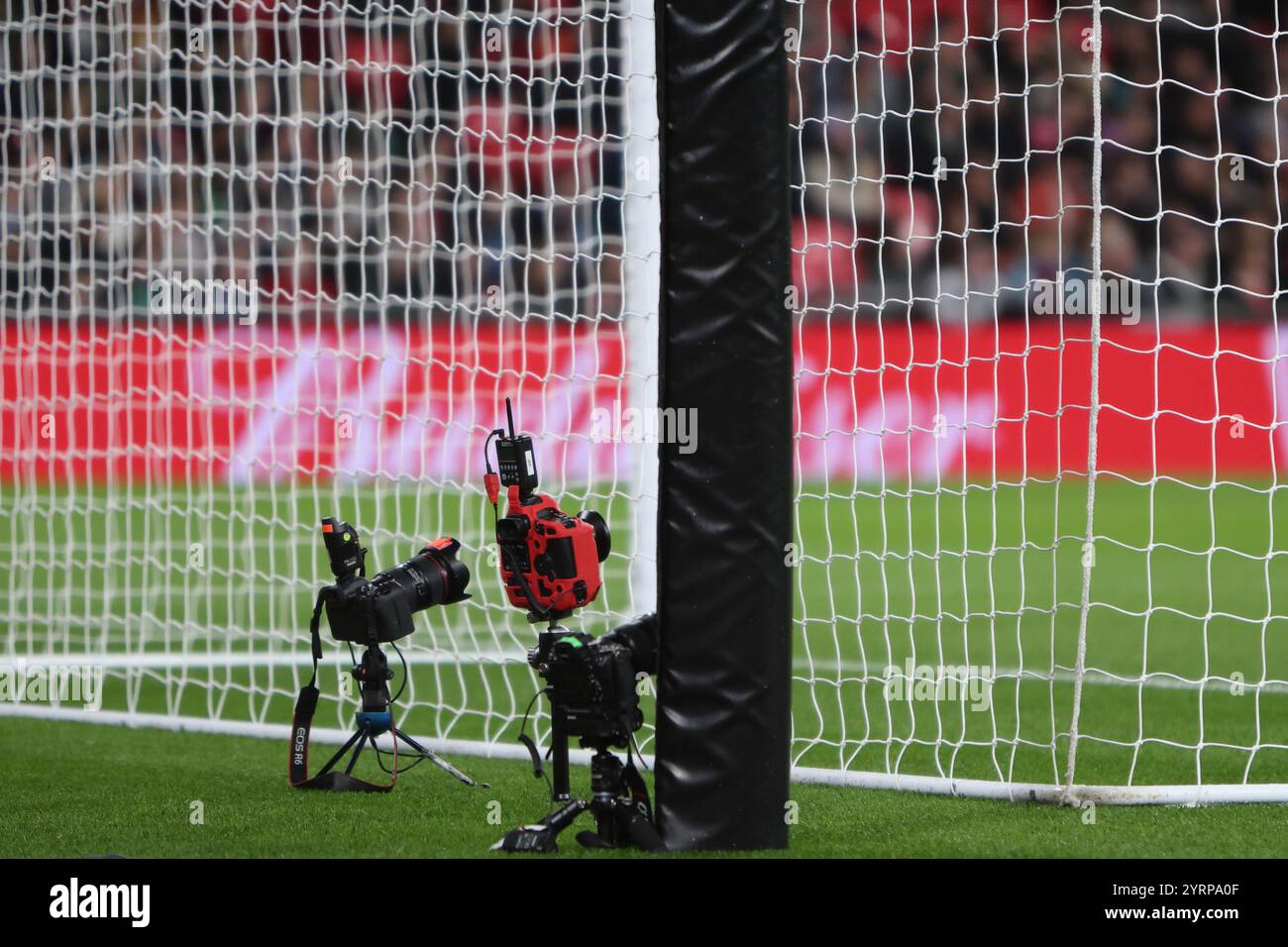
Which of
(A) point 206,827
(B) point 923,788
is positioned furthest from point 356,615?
(B) point 923,788

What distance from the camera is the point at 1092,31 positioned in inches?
178

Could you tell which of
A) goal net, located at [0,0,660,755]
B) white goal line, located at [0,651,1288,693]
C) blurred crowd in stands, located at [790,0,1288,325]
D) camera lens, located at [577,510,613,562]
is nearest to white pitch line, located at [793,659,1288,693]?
white goal line, located at [0,651,1288,693]

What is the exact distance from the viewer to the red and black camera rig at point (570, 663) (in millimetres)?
3928

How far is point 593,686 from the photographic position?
3920 mm

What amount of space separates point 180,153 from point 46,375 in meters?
3.16

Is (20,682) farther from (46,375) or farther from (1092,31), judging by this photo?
(1092,31)

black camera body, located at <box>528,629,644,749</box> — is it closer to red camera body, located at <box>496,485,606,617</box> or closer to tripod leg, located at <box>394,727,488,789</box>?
red camera body, located at <box>496,485,606,617</box>

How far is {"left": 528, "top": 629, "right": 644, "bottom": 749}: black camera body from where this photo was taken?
392cm

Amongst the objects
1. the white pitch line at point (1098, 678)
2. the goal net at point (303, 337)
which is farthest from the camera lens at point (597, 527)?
the white pitch line at point (1098, 678)

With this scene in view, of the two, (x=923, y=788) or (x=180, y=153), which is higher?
(x=180, y=153)

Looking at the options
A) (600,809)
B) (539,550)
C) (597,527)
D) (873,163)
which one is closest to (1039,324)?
(873,163)

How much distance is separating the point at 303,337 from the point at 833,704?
6699 millimetres

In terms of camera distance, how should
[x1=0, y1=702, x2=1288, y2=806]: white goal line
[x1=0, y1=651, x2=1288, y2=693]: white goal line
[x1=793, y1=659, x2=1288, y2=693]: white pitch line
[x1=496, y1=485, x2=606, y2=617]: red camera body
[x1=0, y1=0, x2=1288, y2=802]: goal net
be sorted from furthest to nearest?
[x1=0, y1=651, x2=1288, y2=693]: white goal line → [x1=793, y1=659, x2=1288, y2=693]: white pitch line → [x1=0, y1=0, x2=1288, y2=802]: goal net → [x1=0, y1=702, x2=1288, y2=806]: white goal line → [x1=496, y1=485, x2=606, y2=617]: red camera body

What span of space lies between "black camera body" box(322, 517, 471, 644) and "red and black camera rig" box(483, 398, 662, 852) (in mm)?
646
